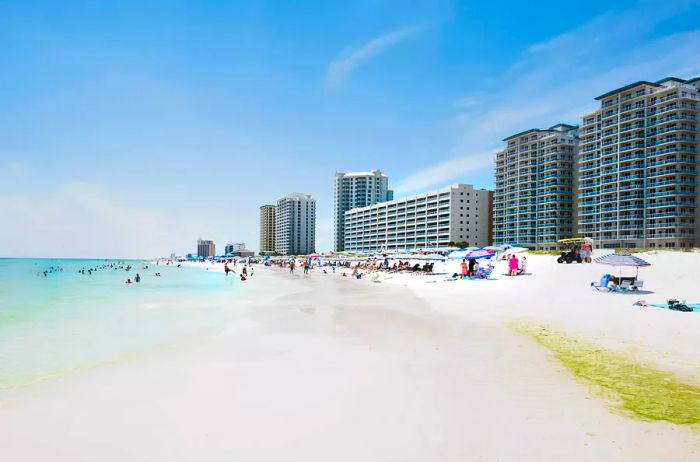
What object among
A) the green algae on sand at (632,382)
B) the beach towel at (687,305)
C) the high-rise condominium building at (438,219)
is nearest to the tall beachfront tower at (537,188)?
the high-rise condominium building at (438,219)

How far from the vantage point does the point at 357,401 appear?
717 cm

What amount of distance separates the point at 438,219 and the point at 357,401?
4592 inches

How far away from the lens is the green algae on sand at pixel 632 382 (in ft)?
20.9

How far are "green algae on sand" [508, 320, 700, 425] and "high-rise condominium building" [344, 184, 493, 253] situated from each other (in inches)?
4147

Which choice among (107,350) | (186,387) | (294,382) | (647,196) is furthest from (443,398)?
(647,196)

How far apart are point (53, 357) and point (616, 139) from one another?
97821 mm

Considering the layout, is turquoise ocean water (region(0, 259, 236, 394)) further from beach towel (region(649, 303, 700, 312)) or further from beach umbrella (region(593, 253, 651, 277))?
beach umbrella (region(593, 253, 651, 277))

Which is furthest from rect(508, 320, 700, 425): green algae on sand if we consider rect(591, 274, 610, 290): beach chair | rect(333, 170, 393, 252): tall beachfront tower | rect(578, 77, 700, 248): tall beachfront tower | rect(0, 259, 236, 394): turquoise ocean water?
rect(333, 170, 393, 252): tall beachfront tower

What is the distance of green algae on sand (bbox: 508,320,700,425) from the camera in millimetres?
6379

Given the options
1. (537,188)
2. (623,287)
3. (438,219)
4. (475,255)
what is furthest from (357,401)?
(438,219)

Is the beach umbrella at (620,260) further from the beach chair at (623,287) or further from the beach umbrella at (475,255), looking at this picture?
the beach umbrella at (475,255)

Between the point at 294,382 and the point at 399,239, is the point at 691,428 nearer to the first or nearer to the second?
the point at 294,382

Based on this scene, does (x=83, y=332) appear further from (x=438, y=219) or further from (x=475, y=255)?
(x=438, y=219)

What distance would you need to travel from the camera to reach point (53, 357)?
11102 mm
